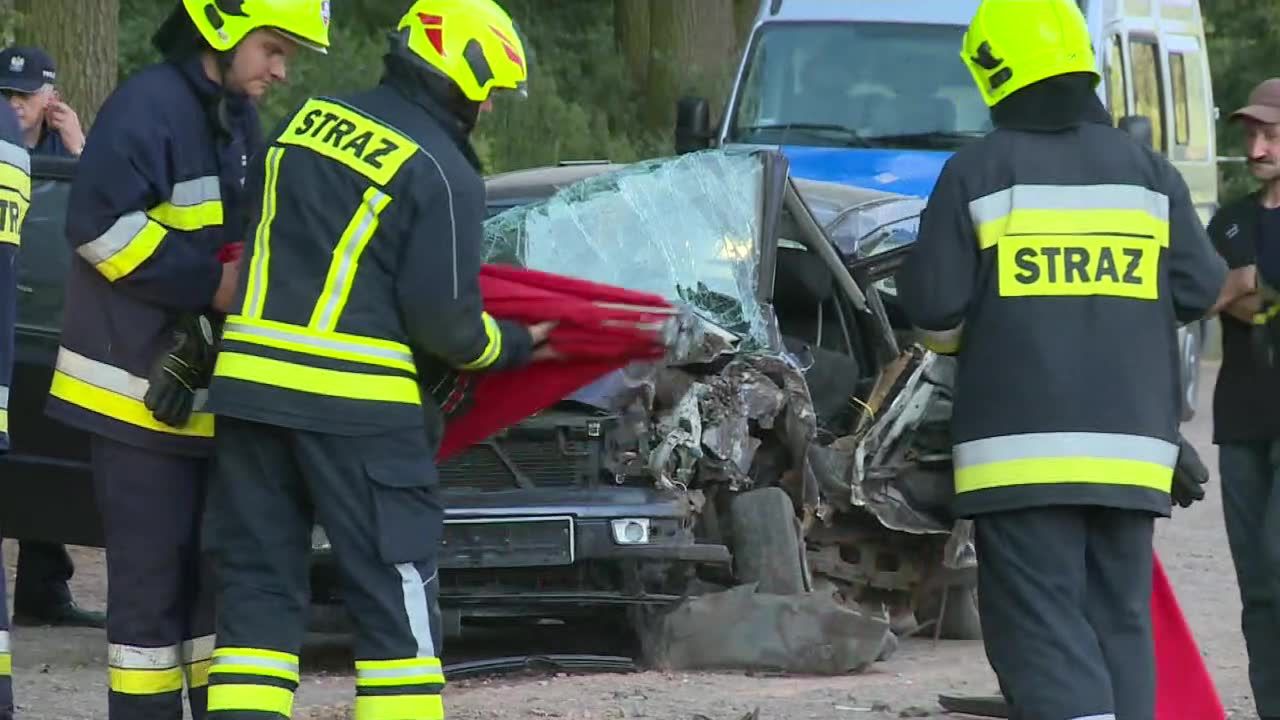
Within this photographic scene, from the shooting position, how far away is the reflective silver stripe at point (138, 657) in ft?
17.4

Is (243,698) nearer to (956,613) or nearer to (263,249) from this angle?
(263,249)

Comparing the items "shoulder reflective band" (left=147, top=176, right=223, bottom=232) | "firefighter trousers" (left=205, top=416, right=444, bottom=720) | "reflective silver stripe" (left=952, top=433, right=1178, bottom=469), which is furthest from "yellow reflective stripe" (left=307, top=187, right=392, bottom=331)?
"reflective silver stripe" (left=952, top=433, right=1178, bottom=469)

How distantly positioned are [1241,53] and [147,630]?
77.3ft

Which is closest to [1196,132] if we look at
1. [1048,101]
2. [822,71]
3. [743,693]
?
[822,71]

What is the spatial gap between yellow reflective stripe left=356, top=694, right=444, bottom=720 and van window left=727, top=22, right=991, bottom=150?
722 centimetres

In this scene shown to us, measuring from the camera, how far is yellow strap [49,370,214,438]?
5281 mm

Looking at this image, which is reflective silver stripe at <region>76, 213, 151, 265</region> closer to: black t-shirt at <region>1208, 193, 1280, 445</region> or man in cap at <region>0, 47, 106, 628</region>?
black t-shirt at <region>1208, 193, 1280, 445</region>

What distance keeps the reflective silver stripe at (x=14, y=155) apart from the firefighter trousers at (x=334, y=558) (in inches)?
48.9

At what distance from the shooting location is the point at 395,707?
15.8ft

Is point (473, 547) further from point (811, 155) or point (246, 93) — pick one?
point (811, 155)

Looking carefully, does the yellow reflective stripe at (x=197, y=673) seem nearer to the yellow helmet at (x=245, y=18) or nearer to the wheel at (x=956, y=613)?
the yellow helmet at (x=245, y=18)

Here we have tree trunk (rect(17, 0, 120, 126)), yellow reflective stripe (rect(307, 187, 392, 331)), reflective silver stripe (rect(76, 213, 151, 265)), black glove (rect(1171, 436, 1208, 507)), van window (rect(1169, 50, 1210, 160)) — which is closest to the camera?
yellow reflective stripe (rect(307, 187, 392, 331))

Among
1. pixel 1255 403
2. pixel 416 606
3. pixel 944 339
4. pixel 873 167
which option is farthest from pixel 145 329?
pixel 873 167

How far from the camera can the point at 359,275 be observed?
4.82m
